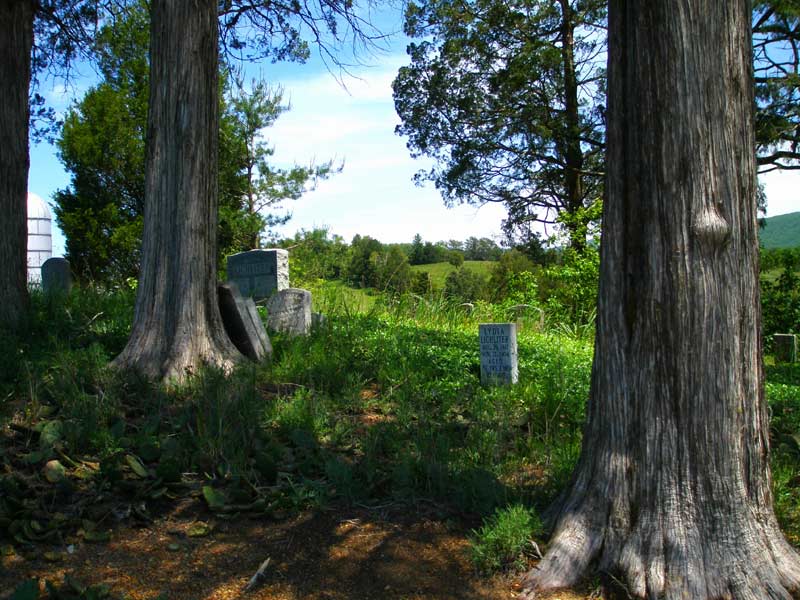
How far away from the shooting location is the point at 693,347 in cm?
336

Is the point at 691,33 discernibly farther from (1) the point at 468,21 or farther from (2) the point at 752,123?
(1) the point at 468,21

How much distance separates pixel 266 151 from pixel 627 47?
24461 millimetres

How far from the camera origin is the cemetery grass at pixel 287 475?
11.6 feet

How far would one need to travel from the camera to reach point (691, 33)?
11.0 feet

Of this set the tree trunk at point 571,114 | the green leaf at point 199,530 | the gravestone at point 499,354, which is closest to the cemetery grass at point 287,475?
the green leaf at point 199,530

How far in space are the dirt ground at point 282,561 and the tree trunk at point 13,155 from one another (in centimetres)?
461

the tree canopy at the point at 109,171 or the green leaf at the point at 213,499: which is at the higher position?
the tree canopy at the point at 109,171

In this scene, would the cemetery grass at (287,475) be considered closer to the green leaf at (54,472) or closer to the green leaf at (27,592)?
the green leaf at (54,472)

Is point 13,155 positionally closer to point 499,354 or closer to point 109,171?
point 499,354

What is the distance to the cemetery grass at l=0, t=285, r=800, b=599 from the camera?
354 centimetres

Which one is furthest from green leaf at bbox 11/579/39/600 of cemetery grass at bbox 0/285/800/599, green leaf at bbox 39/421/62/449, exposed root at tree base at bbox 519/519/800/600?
exposed root at tree base at bbox 519/519/800/600

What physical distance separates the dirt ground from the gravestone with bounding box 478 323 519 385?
292 centimetres

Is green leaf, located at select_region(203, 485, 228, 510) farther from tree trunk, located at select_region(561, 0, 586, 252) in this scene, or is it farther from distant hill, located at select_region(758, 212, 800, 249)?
distant hill, located at select_region(758, 212, 800, 249)

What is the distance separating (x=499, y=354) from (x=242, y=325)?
2.46 meters
